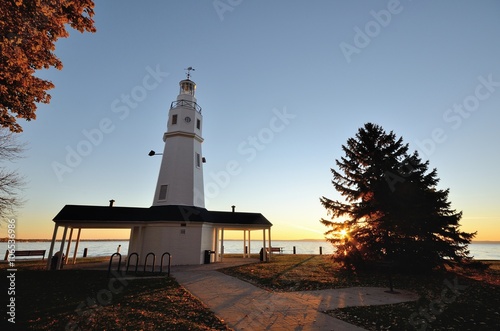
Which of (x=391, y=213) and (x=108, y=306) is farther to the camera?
(x=391, y=213)

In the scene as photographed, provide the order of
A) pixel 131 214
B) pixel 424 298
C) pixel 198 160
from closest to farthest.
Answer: pixel 424 298
pixel 131 214
pixel 198 160

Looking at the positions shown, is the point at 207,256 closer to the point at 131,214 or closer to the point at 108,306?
the point at 131,214

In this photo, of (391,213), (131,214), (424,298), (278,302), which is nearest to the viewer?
(278,302)

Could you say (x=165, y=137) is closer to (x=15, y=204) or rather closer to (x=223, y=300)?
(x=15, y=204)

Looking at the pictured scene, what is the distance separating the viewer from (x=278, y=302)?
8.04m

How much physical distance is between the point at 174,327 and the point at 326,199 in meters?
12.3

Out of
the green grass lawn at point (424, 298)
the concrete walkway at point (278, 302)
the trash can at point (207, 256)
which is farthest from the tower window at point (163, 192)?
the green grass lawn at point (424, 298)

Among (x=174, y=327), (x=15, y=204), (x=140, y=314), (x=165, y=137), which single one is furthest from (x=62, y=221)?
(x=174, y=327)

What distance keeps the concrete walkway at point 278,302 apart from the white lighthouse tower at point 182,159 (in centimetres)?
964

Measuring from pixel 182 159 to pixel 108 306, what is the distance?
14593 millimetres

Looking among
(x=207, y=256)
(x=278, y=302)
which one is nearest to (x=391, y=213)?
(x=278, y=302)

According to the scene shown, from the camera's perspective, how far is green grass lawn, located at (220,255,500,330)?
631 centimetres

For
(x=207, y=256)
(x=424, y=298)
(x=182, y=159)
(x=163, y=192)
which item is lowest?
(x=424, y=298)

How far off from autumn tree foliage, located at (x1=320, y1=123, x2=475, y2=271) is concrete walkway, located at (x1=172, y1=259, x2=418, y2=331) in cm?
405
